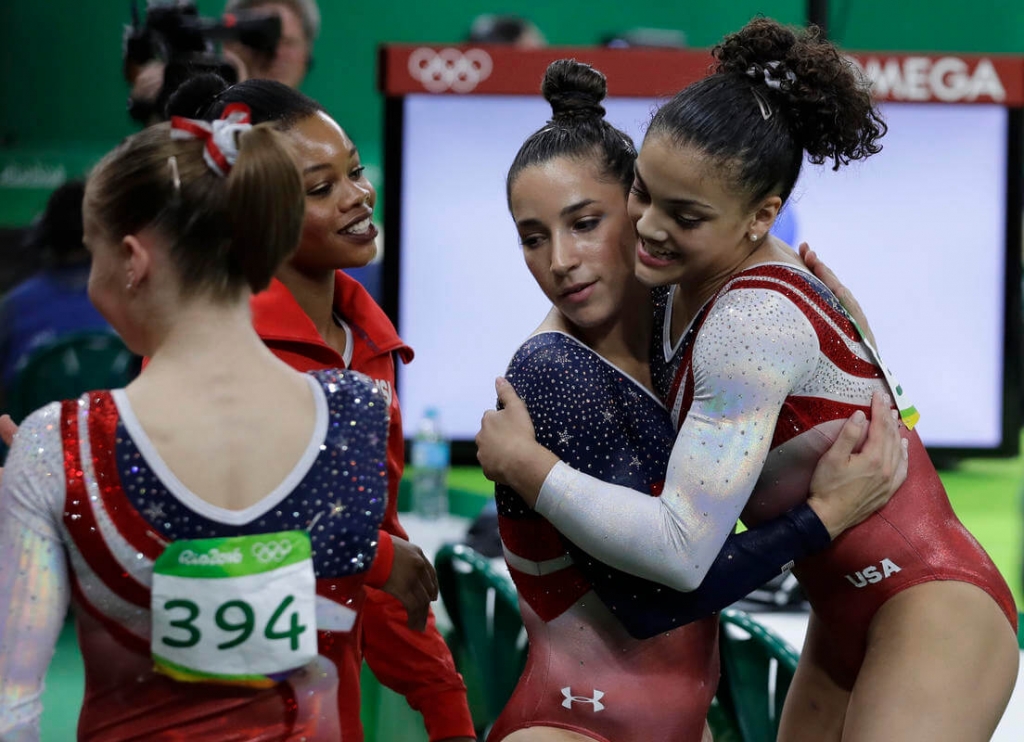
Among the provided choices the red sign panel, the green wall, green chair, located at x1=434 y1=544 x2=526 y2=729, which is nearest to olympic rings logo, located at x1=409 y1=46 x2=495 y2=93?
the red sign panel

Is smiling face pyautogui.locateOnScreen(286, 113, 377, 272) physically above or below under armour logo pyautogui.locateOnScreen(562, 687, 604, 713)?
above

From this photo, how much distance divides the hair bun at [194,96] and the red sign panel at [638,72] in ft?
A: 7.17

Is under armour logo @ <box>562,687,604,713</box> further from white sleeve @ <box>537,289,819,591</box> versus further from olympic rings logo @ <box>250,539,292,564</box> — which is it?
olympic rings logo @ <box>250,539,292,564</box>

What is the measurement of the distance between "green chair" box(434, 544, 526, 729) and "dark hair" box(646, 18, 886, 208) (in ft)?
3.91

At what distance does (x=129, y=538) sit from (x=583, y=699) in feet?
2.15

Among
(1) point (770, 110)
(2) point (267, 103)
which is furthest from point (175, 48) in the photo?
(1) point (770, 110)

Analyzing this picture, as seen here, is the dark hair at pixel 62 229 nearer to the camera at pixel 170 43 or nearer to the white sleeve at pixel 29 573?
the camera at pixel 170 43

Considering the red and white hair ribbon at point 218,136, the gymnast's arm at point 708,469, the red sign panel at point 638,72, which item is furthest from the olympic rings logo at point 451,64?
the red and white hair ribbon at point 218,136

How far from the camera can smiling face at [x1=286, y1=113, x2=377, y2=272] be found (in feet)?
5.72

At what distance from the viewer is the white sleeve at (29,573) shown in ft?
3.82

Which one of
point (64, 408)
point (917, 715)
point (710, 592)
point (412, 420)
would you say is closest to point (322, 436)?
point (64, 408)

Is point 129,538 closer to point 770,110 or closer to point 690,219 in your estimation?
point 690,219

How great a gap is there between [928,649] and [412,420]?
285 cm

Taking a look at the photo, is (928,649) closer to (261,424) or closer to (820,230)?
(261,424)
